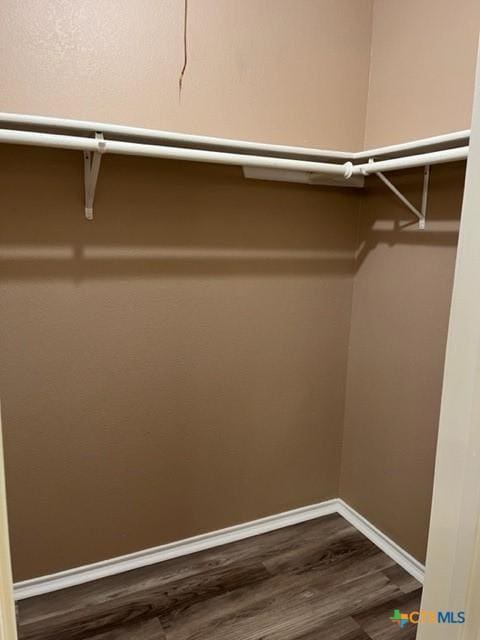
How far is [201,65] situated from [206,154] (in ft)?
1.21

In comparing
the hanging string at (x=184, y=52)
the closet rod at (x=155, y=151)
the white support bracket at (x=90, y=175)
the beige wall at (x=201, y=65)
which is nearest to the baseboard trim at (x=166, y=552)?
the white support bracket at (x=90, y=175)

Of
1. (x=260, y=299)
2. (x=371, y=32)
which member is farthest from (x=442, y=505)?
(x=371, y=32)

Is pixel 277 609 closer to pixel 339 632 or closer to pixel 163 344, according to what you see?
pixel 339 632

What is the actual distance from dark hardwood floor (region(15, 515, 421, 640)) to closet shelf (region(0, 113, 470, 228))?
4.15 ft

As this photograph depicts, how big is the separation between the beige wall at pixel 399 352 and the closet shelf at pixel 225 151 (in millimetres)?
124

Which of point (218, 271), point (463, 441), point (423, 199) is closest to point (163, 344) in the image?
point (218, 271)

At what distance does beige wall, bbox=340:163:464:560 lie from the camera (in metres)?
1.66

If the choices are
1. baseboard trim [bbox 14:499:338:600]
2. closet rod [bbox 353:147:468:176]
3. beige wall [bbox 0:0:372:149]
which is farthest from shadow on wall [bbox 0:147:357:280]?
baseboard trim [bbox 14:499:338:600]

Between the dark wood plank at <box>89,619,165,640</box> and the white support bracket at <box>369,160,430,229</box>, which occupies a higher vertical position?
the white support bracket at <box>369,160,430,229</box>

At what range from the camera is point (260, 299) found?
1850 mm

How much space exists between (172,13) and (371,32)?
2.60 ft

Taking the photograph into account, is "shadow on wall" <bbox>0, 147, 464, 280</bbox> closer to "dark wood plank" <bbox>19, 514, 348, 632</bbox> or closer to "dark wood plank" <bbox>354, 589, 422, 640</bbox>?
"dark wood plank" <bbox>19, 514, 348, 632</bbox>

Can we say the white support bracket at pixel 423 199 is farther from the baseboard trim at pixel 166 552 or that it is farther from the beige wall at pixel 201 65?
the baseboard trim at pixel 166 552

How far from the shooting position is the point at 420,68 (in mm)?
1652
